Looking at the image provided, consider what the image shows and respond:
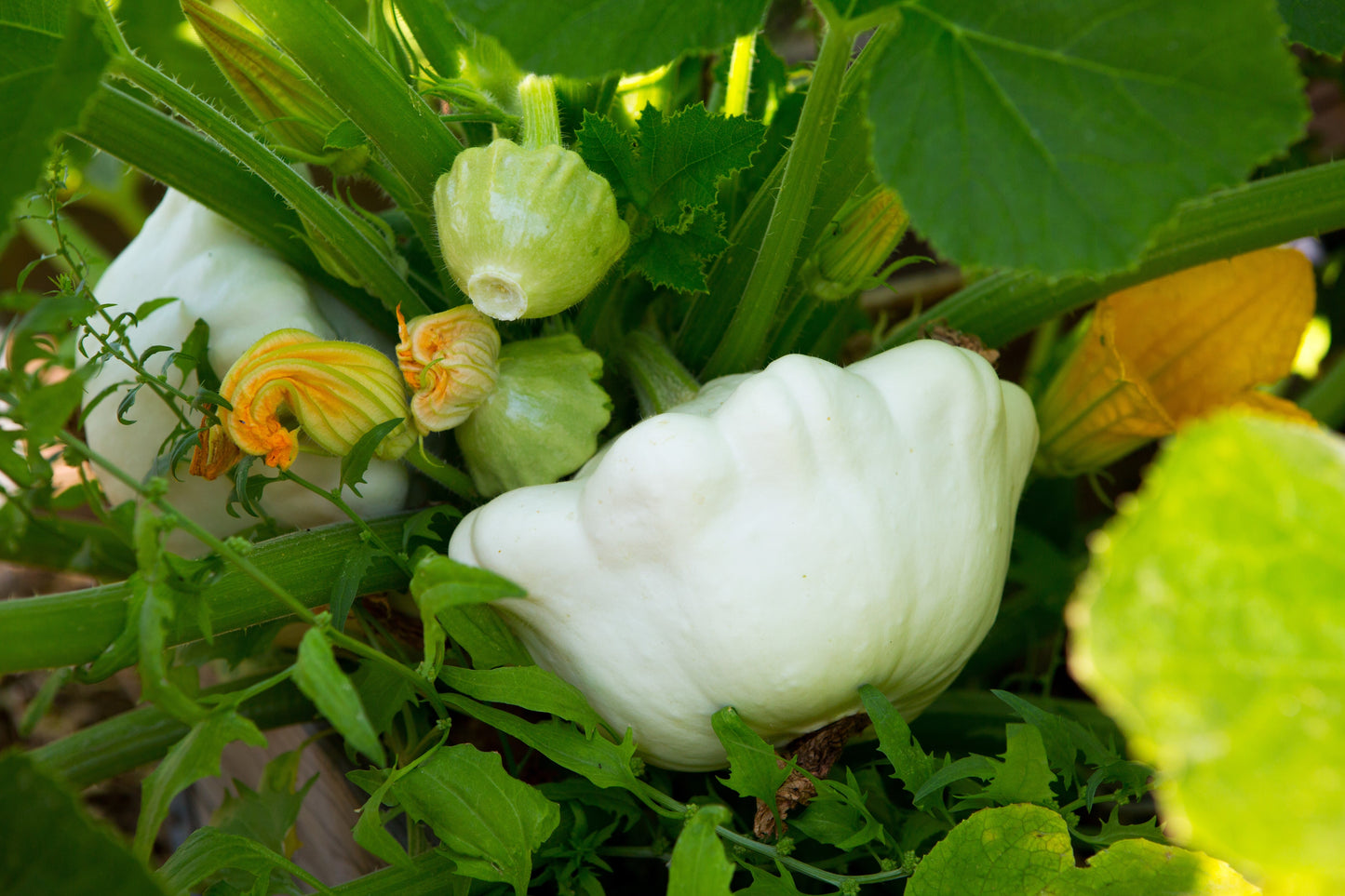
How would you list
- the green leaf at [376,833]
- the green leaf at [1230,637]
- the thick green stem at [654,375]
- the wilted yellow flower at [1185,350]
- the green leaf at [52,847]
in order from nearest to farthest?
1. the green leaf at [1230,637]
2. the green leaf at [52,847]
3. the green leaf at [376,833]
4. the thick green stem at [654,375]
5. the wilted yellow flower at [1185,350]

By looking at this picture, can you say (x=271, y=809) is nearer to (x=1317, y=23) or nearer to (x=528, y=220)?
(x=528, y=220)

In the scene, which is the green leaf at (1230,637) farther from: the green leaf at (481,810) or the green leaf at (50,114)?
the green leaf at (50,114)

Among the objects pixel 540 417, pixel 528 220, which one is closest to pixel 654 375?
pixel 540 417

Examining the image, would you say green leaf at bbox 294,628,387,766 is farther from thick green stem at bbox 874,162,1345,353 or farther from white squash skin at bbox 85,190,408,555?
thick green stem at bbox 874,162,1345,353

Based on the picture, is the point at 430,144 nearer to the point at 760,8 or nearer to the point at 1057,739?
the point at 760,8

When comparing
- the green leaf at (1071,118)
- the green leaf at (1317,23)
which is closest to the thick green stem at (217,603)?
the green leaf at (1071,118)

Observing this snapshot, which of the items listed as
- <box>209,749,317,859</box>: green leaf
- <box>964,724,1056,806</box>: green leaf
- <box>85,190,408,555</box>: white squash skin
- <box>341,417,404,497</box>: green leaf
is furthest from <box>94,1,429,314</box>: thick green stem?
<box>964,724,1056,806</box>: green leaf

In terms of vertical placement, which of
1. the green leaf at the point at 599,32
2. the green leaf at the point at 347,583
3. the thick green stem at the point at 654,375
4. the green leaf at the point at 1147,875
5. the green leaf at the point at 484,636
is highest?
the green leaf at the point at 599,32
